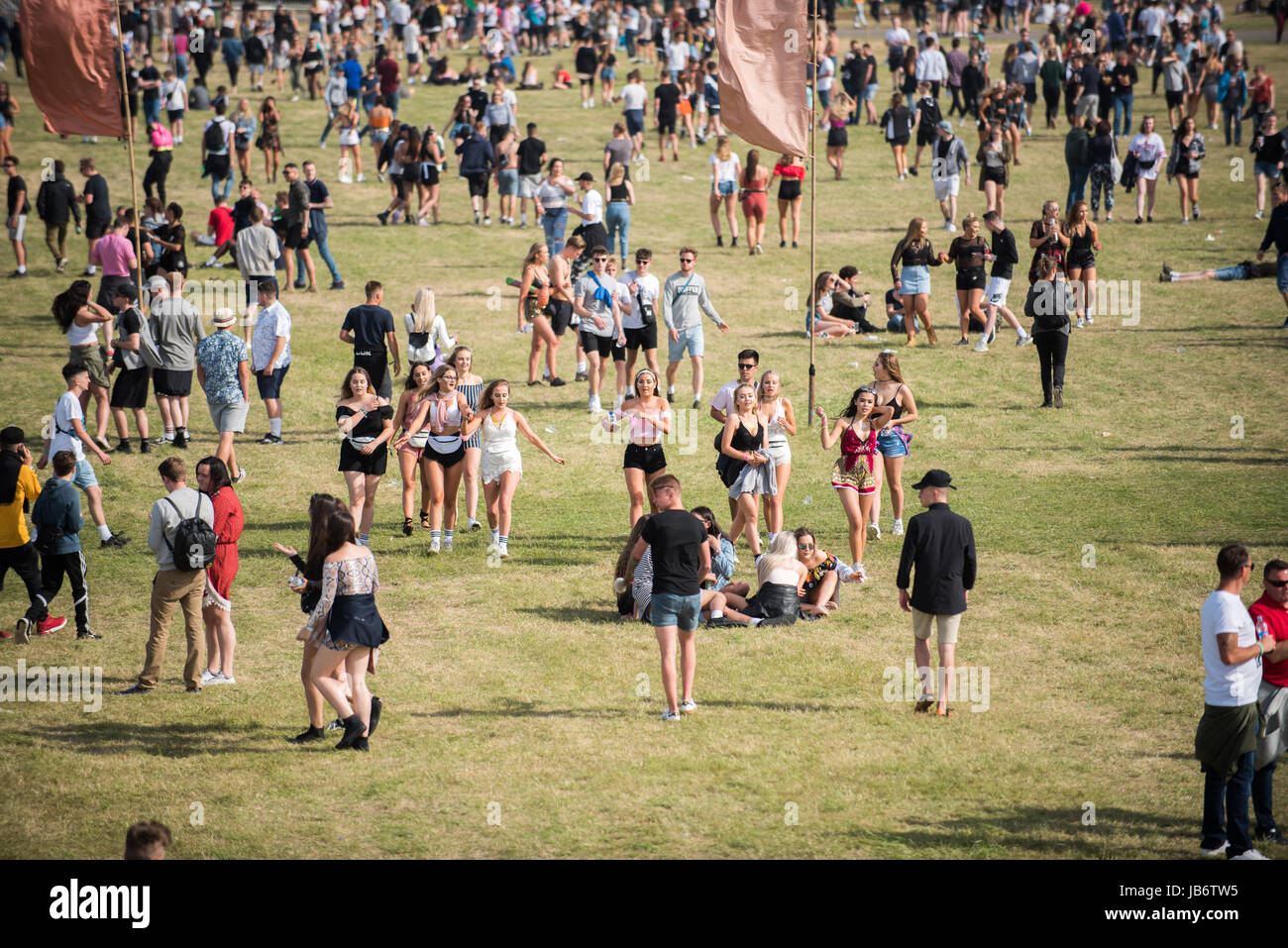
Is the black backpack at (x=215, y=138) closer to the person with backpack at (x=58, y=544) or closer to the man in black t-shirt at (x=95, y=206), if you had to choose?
the man in black t-shirt at (x=95, y=206)

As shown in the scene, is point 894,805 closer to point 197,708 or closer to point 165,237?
point 197,708

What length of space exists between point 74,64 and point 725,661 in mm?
12336

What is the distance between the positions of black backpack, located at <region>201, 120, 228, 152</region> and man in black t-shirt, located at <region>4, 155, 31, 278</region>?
4.02 m

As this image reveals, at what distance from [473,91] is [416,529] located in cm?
1878

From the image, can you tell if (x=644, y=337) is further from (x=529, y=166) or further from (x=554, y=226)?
(x=529, y=166)

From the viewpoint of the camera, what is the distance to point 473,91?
31.6 metres

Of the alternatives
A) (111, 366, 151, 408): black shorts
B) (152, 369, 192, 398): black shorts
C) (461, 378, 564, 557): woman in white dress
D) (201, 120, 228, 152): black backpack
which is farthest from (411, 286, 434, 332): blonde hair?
(201, 120, 228, 152): black backpack

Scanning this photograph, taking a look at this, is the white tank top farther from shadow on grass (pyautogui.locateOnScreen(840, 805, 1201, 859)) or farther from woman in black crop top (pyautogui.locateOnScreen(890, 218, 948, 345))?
shadow on grass (pyautogui.locateOnScreen(840, 805, 1201, 859))

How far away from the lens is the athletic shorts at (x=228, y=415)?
54.0ft

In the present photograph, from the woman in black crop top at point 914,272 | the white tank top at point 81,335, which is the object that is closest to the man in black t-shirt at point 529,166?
the woman in black crop top at point 914,272

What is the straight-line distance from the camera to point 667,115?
33.7 metres

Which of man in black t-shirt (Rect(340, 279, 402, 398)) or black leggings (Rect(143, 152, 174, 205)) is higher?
black leggings (Rect(143, 152, 174, 205))

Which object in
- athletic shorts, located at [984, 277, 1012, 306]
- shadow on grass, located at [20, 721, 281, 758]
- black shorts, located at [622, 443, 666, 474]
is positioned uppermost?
athletic shorts, located at [984, 277, 1012, 306]

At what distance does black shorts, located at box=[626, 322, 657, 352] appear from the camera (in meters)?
18.8
